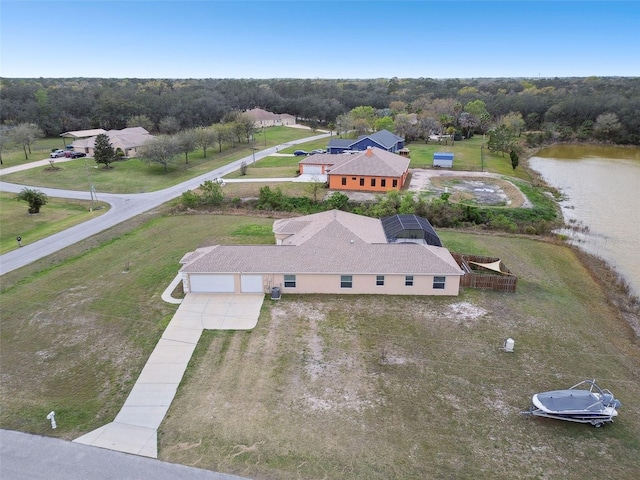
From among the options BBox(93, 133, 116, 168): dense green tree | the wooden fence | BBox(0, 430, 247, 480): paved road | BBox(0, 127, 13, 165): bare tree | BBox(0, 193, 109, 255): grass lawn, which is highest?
BBox(0, 127, 13, 165): bare tree

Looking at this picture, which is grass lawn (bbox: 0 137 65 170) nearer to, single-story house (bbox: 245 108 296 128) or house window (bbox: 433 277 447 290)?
single-story house (bbox: 245 108 296 128)

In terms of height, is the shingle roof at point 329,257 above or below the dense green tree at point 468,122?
below

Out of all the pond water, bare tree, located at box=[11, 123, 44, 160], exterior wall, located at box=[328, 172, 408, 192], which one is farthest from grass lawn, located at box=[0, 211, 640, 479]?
bare tree, located at box=[11, 123, 44, 160]

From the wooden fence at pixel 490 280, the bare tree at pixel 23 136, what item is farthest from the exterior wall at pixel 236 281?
the bare tree at pixel 23 136

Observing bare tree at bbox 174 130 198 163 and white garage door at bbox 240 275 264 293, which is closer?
white garage door at bbox 240 275 264 293

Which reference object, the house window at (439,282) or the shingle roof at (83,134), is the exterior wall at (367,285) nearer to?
the house window at (439,282)
